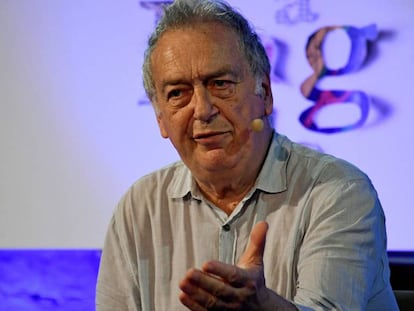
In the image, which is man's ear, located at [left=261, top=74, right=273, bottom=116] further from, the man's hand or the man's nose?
the man's hand

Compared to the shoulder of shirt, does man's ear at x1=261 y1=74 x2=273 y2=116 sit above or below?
above

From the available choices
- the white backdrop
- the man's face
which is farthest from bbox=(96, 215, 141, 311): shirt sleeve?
the white backdrop

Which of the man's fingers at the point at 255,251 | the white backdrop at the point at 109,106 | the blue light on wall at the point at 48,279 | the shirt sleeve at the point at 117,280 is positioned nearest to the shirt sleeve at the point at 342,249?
the man's fingers at the point at 255,251

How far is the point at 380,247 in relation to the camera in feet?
4.80

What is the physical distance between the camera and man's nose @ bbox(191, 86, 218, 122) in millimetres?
1482

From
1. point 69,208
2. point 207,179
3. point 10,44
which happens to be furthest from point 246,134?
point 10,44

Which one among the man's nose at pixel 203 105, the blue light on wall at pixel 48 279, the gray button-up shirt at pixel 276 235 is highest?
the man's nose at pixel 203 105

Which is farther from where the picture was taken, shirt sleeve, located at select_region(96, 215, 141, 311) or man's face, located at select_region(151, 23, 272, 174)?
shirt sleeve, located at select_region(96, 215, 141, 311)

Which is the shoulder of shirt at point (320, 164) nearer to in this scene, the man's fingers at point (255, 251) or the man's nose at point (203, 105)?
the man's nose at point (203, 105)

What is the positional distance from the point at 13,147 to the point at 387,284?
126 centimetres

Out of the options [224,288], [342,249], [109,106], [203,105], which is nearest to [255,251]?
[224,288]

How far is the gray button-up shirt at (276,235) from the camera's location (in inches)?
54.5

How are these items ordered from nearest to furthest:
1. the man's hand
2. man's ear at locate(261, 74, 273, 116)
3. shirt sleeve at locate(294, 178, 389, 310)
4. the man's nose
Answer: the man's hand
shirt sleeve at locate(294, 178, 389, 310)
the man's nose
man's ear at locate(261, 74, 273, 116)

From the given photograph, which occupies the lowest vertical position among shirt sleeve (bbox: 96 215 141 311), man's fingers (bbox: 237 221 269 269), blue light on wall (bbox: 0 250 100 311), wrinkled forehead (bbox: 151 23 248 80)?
blue light on wall (bbox: 0 250 100 311)
